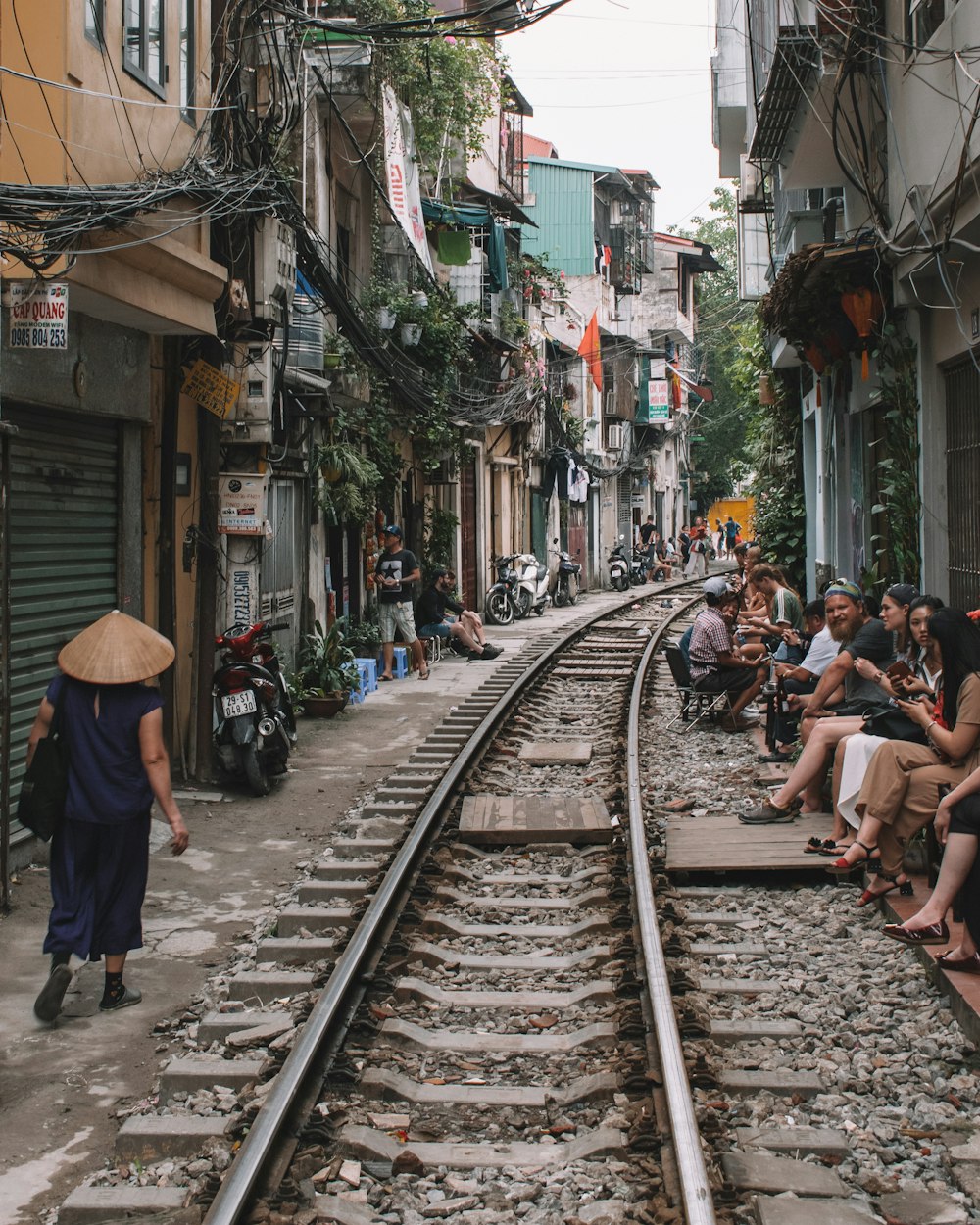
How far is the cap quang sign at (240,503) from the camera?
10820 millimetres

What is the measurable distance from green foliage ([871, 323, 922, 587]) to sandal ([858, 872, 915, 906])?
438 cm

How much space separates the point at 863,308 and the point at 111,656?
25.6 feet

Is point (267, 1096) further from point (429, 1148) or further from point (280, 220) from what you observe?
point (280, 220)

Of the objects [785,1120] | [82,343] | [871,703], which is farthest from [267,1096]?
[82,343]

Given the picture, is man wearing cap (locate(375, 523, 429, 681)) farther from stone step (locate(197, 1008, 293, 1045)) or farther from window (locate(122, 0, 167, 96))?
stone step (locate(197, 1008, 293, 1045))

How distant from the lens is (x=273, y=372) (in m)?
11.8

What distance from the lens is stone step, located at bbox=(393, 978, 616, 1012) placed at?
5.66m

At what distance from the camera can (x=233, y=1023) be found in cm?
541

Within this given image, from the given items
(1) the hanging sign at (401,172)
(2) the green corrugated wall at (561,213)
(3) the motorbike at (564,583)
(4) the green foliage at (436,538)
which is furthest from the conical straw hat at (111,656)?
(2) the green corrugated wall at (561,213)

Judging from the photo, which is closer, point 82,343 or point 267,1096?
point 267,1096

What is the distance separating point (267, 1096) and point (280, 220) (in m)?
8.17

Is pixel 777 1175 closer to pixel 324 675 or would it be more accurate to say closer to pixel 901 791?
pixel 901 791

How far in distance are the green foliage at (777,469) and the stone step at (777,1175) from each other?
1638cm

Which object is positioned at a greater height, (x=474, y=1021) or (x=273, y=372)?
(x=273, y=372)
